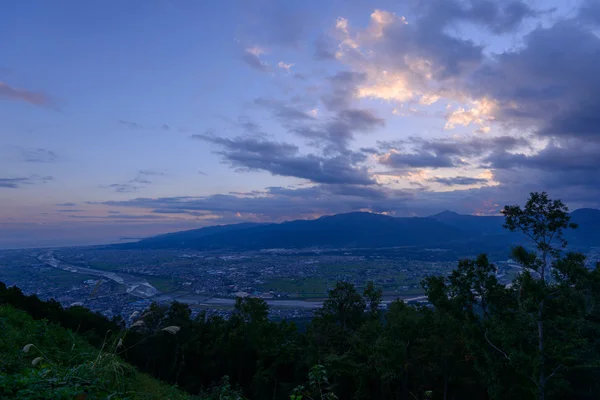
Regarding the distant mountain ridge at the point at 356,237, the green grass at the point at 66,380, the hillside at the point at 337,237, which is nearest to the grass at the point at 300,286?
the green grass at the point at 66,380

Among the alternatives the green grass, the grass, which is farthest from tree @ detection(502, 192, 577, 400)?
the grass

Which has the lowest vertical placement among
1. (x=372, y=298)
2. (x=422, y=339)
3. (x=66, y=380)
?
(x=422, y=339)

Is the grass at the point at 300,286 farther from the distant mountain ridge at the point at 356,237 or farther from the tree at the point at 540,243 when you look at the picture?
the distant mountain ridge at the point at 356,237

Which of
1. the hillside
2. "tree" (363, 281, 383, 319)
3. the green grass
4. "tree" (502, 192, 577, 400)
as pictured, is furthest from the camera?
the hillside

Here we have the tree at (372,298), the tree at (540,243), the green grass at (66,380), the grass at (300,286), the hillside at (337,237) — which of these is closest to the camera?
the green grass at (66,380)

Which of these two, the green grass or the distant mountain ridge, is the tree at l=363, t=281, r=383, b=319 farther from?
the distant mountain ridge

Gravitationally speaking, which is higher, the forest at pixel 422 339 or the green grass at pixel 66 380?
the green grass at pixel 66 380

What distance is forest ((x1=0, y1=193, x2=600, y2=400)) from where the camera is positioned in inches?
384

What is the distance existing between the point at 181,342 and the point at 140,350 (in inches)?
89.7

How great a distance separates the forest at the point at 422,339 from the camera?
977 centimetres

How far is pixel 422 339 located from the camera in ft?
43.9

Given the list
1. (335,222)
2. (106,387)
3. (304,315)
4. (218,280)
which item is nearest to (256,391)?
(106,387)

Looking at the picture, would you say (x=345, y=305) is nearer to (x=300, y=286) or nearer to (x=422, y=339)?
(x=422, y=339)

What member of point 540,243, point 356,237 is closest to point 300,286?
point 540,243
